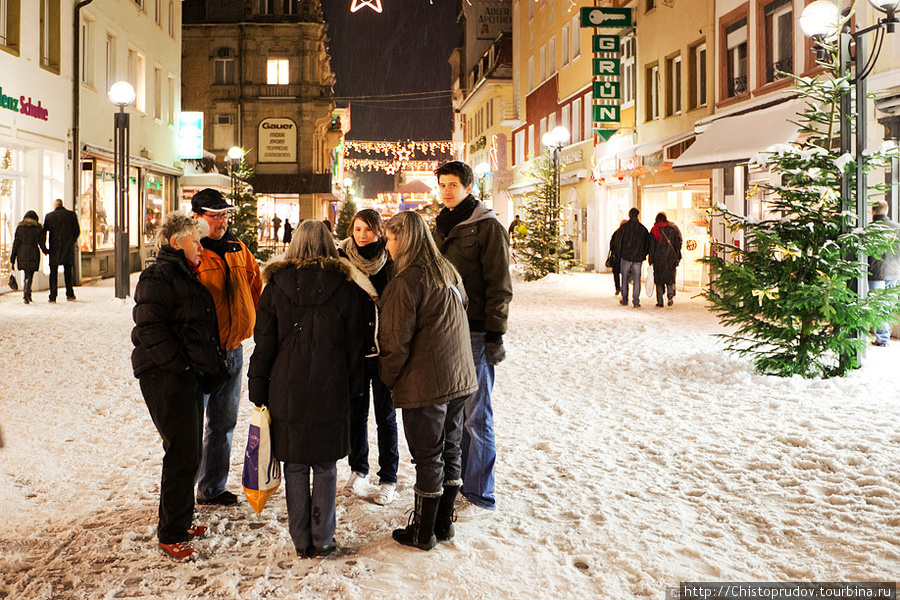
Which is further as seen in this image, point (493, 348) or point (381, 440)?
point (381, 440)

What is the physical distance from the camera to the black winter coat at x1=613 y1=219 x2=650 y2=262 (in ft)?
57.2

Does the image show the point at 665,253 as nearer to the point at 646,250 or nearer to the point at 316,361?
the point at 646,250

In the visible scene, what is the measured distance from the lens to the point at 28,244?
16969 mm

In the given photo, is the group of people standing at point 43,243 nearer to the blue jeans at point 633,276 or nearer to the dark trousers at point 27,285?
the dark trousers at point 27,285

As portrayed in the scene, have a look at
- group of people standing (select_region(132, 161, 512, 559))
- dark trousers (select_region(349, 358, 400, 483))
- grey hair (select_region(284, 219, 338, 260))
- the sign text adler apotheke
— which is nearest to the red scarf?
dark trousers (select_region(349, 358, 400, 483))

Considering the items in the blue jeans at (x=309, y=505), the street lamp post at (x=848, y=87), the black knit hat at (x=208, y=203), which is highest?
the street lamp post at (x=848, y=87)

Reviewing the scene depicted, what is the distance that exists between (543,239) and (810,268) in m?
16.1

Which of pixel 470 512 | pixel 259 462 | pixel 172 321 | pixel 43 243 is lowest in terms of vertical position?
pixel 470 512

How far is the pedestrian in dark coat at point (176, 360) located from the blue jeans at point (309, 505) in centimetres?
52

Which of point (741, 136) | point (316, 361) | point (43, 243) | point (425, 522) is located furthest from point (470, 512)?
point (43, 243)

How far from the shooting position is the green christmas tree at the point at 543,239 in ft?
83.1

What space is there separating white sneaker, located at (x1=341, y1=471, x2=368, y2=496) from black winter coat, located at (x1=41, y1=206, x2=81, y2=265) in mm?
13034

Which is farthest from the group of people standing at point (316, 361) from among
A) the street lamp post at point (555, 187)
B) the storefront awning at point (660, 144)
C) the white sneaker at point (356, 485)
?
the street lamp post at point (555, 187)

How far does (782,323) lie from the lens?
9555mm
